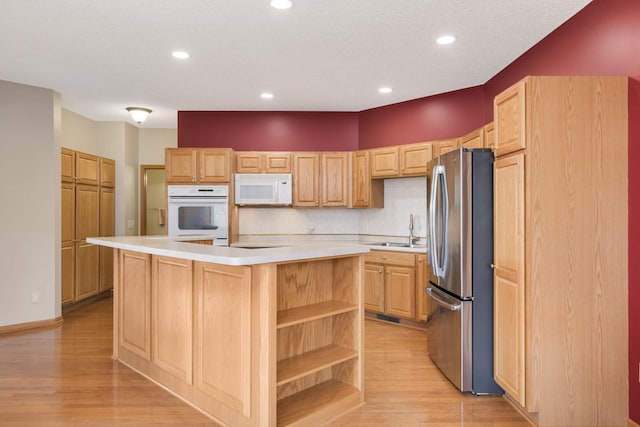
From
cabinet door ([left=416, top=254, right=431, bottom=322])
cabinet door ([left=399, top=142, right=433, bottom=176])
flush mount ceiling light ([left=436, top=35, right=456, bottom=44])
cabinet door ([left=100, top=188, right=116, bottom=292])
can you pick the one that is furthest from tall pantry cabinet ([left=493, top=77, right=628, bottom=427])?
cabinet door ([left=100, top=188, right=116, bottom=292])

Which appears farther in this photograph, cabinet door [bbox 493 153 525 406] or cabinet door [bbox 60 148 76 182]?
cabinet door [bbox 60 148 76 182]

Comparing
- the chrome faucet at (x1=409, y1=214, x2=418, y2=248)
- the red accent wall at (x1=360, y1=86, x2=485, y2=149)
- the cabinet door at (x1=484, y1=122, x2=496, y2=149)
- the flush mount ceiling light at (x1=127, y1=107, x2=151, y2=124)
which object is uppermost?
the flush mount ceiling light at (x1=127, y1=107, x2=151, y2=124)

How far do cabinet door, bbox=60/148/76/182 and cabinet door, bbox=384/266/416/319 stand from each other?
419 centimetres

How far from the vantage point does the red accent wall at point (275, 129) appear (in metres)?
5.83

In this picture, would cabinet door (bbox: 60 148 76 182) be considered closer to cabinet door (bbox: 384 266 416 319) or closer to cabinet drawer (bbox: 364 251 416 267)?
cabinet drawer (bbox: 364 251 416 267)

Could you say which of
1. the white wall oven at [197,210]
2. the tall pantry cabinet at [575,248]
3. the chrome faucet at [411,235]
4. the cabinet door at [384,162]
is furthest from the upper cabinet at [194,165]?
the tall pantry cabinet at [575,248]

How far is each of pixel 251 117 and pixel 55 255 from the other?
3.00 m

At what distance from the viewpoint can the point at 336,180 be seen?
5531 mm

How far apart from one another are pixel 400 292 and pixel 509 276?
7.05ft

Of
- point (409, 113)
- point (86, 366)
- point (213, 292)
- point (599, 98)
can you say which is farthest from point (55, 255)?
point (599, 98)

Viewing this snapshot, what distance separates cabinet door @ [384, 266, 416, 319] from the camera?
15.1ft

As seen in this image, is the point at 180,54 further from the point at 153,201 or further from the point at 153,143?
the point at 153,201

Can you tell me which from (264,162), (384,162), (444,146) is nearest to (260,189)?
(264,162)

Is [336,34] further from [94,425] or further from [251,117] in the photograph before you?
[94,425]
